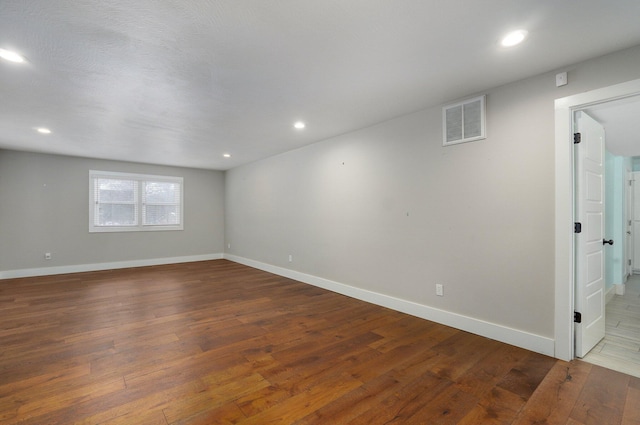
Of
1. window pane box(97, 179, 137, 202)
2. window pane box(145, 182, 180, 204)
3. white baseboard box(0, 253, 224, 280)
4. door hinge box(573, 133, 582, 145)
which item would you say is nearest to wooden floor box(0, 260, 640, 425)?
door hinge box(573, 133, 582, 145)

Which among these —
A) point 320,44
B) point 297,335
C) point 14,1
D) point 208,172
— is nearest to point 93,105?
point 14,1

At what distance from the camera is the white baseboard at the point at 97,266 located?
5492 millimetres

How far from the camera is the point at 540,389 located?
6.38 feet

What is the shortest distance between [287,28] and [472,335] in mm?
3185

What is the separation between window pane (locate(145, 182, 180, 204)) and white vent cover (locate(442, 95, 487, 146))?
663 cm

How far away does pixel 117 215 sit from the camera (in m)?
6.54

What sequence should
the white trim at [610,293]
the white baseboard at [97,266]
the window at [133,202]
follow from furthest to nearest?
the window at [133,202], the white baseboard at [97,266], the white trim at [610,293]

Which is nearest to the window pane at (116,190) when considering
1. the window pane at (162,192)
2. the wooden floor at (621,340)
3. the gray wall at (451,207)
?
the window pane at (162,192)

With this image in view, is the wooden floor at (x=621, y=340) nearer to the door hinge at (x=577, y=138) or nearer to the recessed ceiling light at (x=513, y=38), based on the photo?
the door hinge at (x=577, y=138)

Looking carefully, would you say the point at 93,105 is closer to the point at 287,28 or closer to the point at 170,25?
the point at 170,25

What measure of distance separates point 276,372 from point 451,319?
1.98 metres

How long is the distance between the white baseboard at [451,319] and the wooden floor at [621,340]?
364 millimetres

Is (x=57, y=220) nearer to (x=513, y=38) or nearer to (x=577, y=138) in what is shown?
(x=513, y=38)

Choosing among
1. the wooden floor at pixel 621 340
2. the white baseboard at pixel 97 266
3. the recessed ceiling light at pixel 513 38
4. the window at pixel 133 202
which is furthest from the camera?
the window at pixel 133 202
